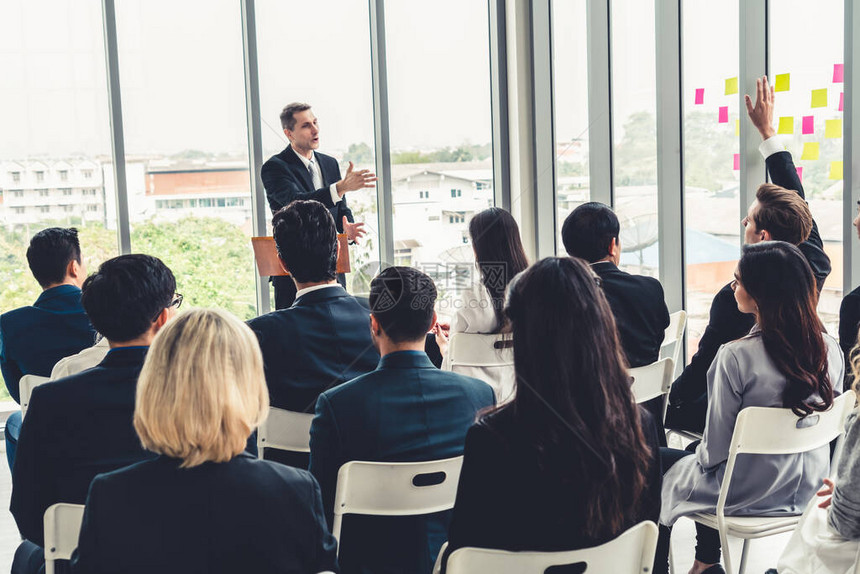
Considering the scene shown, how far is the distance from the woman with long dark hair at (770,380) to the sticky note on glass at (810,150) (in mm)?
1409

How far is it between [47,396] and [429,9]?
4541 millimetres

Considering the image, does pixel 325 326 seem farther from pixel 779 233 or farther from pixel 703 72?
pixel 703 72

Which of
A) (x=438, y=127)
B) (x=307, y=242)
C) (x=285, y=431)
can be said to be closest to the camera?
(x=285, y=431)

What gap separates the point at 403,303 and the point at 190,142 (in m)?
3.67

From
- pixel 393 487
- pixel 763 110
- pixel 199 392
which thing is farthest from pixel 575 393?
pixel 763 110

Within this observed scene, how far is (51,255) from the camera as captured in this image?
3.15 m

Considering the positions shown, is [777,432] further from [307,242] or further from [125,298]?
[125,298]

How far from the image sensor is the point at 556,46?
5.56 metres

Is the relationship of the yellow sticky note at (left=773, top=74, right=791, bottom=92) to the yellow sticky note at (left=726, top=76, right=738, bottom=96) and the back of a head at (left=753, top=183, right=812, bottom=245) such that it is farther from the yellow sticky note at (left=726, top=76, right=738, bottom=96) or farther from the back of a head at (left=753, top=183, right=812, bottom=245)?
the back of a head at (left=753, top=183, right=812, bottom=245)

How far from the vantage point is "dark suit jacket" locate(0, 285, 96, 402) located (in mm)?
2969

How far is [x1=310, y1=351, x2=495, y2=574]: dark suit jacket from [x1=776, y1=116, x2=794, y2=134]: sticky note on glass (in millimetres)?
2385

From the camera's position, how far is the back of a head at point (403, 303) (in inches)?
77.0

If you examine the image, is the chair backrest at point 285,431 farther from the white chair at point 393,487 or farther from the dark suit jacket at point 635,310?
the dark suit jacket at point 635,310

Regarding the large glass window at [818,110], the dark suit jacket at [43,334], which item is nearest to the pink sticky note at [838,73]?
the large glass window at [818,110]
